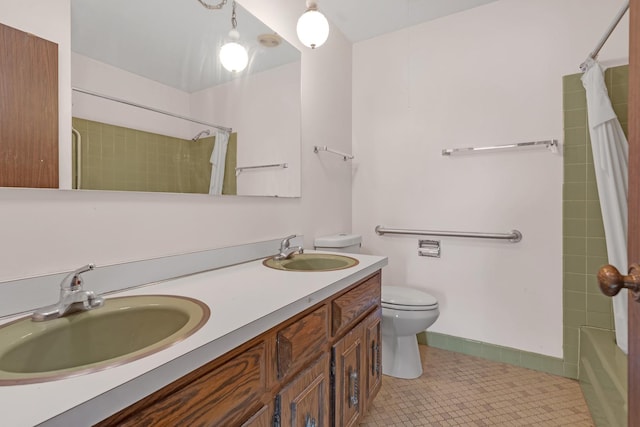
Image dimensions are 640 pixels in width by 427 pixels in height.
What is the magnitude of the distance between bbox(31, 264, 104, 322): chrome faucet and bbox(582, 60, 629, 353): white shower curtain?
79.8 inches

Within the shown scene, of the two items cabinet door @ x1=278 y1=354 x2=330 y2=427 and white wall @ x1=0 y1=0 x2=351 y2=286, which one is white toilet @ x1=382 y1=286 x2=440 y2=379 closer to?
white wall @ x1=0 y1=0 x2=351 y2=286

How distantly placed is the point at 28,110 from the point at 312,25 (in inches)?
48.9

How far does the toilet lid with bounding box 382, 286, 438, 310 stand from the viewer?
1.70 meters

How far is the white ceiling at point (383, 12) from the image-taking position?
196 centimetres

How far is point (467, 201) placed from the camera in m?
2.04

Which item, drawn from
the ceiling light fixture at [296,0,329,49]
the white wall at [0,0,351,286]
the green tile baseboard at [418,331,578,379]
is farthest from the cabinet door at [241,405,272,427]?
the green tile baseboard at [418,331,578,379]

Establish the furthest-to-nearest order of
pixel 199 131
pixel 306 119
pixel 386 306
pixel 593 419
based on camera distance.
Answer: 1. pixel 306 119
2. pixel 386 306
3. pixel 593 419
4. pixel 199 131

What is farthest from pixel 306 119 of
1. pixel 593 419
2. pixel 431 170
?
pixel 593 419

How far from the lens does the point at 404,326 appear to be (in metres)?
1.72

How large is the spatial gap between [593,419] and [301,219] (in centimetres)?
174

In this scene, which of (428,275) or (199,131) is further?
(428,275)

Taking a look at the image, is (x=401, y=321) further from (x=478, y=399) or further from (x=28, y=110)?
(x=28, y=110)

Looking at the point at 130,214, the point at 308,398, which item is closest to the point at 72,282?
the point at 130,214

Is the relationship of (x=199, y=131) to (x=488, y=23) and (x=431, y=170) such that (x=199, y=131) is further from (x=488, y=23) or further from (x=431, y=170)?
(x=488, y=23)
